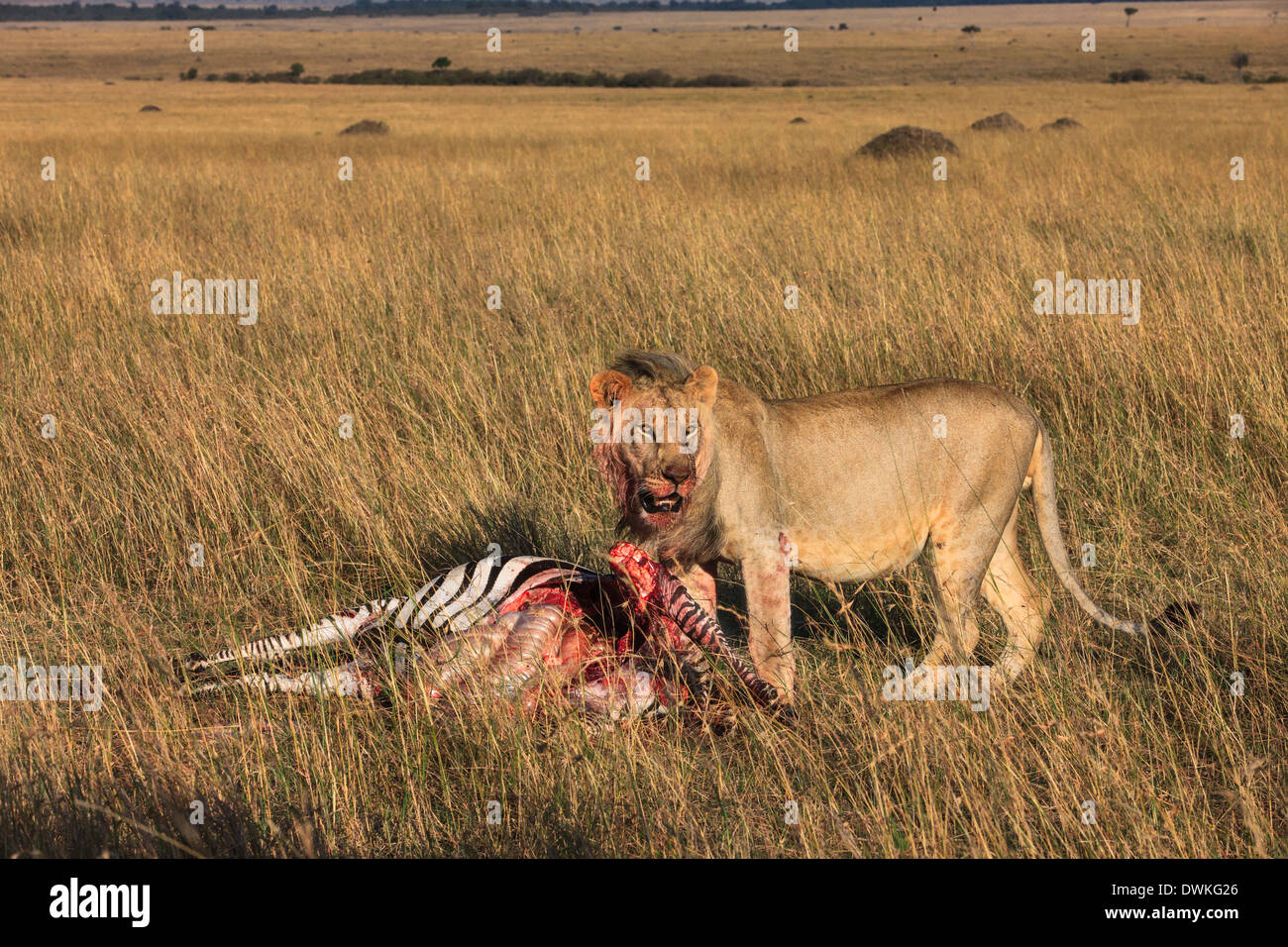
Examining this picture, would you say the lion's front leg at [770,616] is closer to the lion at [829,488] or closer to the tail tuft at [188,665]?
the lion at [829,488]

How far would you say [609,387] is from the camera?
10.5ft

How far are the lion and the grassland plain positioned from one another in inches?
7.4

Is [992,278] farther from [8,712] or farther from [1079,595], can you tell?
[8,712]

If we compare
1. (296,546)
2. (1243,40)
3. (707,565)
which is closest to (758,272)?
(296,546)

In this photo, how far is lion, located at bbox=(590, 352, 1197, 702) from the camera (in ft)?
10.7

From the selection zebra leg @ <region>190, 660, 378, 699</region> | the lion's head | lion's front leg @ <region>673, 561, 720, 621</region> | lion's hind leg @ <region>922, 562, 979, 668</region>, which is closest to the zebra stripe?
zebra leg @ <region>190, 660, 378, 699</region>

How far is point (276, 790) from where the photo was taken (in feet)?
10.0

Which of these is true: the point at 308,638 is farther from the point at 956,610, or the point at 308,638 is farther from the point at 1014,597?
the point at 1014,597

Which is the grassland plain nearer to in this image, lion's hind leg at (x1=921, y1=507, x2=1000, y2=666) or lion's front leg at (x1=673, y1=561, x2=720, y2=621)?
lion's hind leg at (x1=921, y1=507, x2=1000, y2=666)

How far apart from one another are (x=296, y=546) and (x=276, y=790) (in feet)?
6.05

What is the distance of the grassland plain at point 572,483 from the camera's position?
2928 mm

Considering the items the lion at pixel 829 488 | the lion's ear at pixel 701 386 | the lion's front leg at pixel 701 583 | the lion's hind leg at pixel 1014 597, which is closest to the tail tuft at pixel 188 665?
the lion at pixel 829 488

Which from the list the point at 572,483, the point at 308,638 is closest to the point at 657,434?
the point at 308,638

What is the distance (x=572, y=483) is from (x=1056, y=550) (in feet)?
7.28
